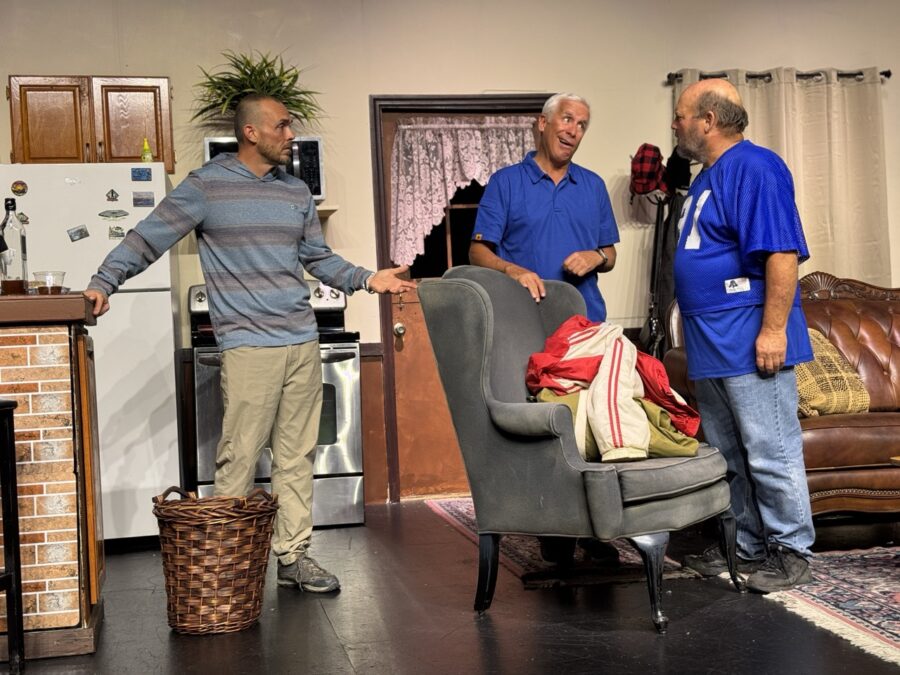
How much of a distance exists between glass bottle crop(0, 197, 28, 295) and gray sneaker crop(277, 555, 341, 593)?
1.32 m

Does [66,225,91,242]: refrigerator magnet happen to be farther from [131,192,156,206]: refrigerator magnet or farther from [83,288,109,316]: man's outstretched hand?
[83,288,109,316]: man's outstretched hand

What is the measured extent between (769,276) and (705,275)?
0.22 metres

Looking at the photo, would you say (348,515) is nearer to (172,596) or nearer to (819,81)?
(172,596)

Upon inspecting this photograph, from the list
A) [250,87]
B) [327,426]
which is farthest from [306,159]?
[327,426]

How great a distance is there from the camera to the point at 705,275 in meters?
3.33

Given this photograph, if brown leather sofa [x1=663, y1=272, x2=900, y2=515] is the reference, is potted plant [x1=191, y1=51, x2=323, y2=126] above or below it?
above

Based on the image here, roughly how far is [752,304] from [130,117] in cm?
325

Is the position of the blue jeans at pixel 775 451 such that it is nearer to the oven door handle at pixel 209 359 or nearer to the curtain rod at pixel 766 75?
the oven door handle at pixel 209 359

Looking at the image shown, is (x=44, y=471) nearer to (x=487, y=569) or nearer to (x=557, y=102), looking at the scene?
(x=487, y=569)

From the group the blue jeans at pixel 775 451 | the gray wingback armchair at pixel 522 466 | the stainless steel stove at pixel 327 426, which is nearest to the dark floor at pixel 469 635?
the gray wingback armchair at pixel 522 466

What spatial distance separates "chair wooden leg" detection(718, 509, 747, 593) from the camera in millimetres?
3318

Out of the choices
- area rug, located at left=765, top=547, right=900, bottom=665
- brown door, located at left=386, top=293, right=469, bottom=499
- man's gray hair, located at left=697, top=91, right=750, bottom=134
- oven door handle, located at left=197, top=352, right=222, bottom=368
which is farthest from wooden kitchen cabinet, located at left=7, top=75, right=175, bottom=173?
area rug, located at left=765, top=547, right=900, bottom=665

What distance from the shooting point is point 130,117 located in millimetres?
5074

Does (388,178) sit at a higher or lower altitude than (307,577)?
higher
